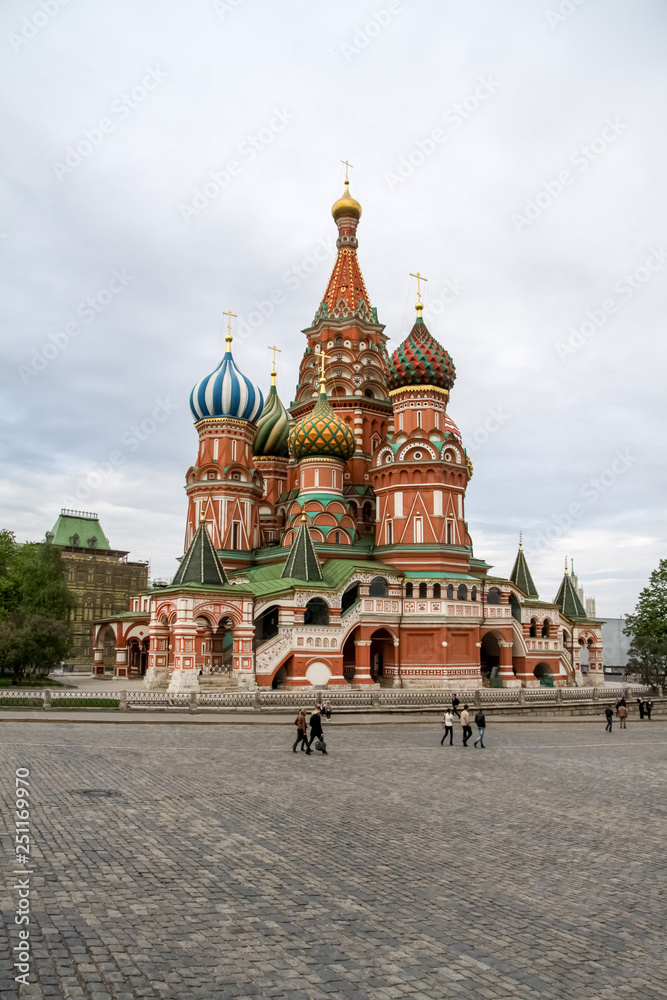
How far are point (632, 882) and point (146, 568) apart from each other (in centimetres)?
7234

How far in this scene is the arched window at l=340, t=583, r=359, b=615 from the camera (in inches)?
1556

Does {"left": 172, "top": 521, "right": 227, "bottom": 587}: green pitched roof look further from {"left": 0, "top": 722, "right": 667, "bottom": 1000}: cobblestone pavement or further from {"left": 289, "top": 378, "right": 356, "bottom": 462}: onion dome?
{"left": 0, "top": 722, "right": 667, "bottom": 1000}: cobblestone pavement

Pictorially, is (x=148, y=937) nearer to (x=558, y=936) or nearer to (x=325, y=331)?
(x=558, y=936)

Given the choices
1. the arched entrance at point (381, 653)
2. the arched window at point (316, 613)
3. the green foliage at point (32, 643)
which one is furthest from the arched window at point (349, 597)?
the green foliage at point (32, 643)

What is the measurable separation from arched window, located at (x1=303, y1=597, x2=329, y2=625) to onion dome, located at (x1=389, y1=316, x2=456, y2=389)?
13.2m

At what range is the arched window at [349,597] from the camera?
39531 millimetres

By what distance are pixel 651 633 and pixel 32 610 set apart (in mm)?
37750

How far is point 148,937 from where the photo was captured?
21.7ft

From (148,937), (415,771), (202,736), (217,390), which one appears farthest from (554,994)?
(217,390)

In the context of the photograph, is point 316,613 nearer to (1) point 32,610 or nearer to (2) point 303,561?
(2) point 303,561

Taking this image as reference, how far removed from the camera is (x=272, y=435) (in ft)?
175

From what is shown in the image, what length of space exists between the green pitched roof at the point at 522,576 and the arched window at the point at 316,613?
17152 mm

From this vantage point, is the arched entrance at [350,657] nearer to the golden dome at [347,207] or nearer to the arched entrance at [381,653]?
the arched entrance at [381,653]

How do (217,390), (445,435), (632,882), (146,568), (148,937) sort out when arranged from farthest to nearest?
(146,568)
(217,390)
(445,435)
(632,882)
(148,937)
